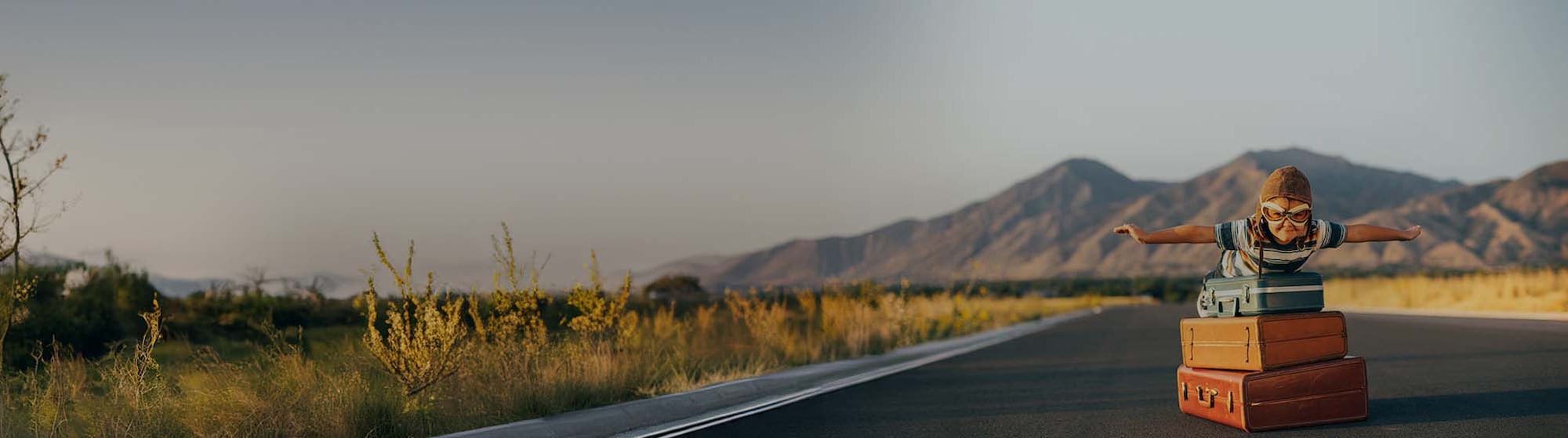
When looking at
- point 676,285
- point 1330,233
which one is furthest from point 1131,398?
point 676,285

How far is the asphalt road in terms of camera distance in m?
9.86

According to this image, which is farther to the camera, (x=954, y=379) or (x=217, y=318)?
(x=217, y=318)

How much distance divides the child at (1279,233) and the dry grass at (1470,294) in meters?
29.6

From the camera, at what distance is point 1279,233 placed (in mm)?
9266

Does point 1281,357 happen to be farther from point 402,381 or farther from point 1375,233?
point 402,381

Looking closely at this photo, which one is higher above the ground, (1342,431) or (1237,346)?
(1237,346)

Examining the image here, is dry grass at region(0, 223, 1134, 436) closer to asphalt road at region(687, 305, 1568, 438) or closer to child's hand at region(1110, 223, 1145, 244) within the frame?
asphalt road at region(687, 305, 1568, 438)

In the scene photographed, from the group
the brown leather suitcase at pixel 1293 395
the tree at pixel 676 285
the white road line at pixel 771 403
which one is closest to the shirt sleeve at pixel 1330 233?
the brown leather suitcase at pixel 1293 395

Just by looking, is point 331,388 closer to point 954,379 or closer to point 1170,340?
point 954,379

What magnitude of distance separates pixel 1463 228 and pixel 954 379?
180823 mm

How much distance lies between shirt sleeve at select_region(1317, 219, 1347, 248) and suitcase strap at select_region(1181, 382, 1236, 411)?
136cm

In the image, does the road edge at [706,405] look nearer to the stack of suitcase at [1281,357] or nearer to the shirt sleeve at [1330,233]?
the stack of suitcase at [1281,357]

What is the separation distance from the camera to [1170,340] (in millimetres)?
25797

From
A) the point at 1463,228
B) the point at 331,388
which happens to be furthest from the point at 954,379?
the point at 1463,228
